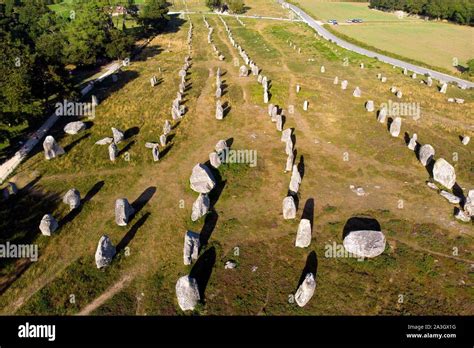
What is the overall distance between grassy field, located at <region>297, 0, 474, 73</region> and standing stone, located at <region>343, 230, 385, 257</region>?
60.6 meters

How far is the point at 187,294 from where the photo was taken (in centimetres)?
2227

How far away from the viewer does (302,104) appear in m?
51.3

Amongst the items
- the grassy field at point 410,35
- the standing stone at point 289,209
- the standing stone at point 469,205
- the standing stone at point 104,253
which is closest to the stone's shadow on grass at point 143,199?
the standing stone at point 104,253

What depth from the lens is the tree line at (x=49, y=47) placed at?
3834 centimetres

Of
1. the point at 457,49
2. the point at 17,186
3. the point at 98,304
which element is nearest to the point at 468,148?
the point at 98,304

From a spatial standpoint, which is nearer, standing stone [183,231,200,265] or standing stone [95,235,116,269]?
standing stone [95,235,116,269]

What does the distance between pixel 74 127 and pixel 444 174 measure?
43447 mm

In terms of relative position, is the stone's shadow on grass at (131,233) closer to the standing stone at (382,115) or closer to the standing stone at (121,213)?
the standing stone at (121,213)

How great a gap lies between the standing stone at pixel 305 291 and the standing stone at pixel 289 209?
7.42 meters

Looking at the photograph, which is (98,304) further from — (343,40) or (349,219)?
(343,40)

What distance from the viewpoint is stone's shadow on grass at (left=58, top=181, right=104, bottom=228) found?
96.9ft

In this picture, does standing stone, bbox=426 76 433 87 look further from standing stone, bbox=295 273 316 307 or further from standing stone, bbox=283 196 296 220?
standing stone, bbox=295 273 316 307

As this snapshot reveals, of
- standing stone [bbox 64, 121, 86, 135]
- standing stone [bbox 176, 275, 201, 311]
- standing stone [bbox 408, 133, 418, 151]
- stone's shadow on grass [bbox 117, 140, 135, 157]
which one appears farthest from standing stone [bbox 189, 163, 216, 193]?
standing stone [bbox 408, 133, 418, 151]

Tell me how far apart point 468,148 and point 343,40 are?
202 ft
